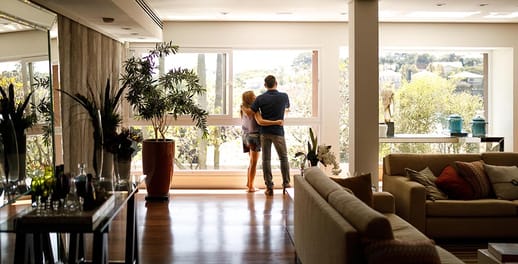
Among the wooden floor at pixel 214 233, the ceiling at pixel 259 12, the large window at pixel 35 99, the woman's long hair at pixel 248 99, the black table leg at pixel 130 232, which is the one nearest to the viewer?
the large window at pixel 35 99

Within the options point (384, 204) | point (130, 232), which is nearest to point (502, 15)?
point (384, 204)

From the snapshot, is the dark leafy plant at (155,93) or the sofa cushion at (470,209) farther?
the dark leafy plant at (155,93)

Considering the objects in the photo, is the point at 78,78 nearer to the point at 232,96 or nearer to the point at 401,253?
the point at 232,96

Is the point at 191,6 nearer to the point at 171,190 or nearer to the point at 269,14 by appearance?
the point at 269,14

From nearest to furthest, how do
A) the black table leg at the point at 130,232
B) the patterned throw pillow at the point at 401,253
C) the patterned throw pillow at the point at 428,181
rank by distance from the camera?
the patterned throw pillow at the point at 401,253 → the black table leg at the point at 130,232 → the patterned throw pillow at the point at 428,181

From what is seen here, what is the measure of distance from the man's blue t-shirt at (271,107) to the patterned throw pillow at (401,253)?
17.6 ft

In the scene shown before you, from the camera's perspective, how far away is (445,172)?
19.0 ft

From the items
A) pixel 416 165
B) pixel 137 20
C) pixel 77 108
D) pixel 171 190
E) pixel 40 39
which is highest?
pixel 137 20

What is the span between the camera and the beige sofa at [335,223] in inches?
110

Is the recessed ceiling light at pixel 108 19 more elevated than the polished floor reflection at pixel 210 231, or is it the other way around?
the recessed ceiling light at pixel 108 19

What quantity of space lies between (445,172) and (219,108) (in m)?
3.99

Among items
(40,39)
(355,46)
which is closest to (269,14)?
(355,46)

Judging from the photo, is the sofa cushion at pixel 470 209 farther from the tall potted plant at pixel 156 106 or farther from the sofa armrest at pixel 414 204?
the tall potted plant at pixel 156 106

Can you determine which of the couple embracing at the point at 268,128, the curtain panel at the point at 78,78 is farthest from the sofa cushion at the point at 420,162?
the curtain panel at the point at 78,78
